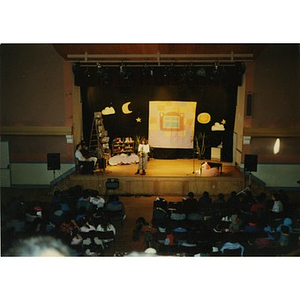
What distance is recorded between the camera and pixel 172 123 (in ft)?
46.7

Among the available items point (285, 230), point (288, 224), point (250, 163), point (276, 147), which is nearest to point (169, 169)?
point (250, 163)

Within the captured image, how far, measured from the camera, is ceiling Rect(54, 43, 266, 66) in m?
10.4

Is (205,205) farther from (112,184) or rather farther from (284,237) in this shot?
(112,184)

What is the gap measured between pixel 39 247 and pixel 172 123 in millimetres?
8168

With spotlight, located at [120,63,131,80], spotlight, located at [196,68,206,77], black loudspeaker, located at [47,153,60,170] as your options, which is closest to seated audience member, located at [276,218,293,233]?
spotlight, located at [196,68,206,77]

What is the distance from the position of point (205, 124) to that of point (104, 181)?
4636 millimetres

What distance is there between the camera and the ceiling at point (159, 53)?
10.4m

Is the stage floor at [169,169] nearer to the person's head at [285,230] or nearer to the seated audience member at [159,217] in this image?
the seated audience member at [159,217]

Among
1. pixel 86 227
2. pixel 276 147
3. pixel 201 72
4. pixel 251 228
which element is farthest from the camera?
pixel 276 147

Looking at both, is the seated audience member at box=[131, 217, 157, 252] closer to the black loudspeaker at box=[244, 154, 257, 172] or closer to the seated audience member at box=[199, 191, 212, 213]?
the seated audience member at box=[199, 191, 212, 213]

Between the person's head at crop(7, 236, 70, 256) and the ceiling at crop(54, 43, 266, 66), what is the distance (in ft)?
17.6

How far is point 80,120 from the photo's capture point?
43.9 feet

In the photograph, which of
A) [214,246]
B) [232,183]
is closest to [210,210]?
[214,246]

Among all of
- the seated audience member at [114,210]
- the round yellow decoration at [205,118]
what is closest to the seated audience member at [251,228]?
the seated audience member at [114,210]
